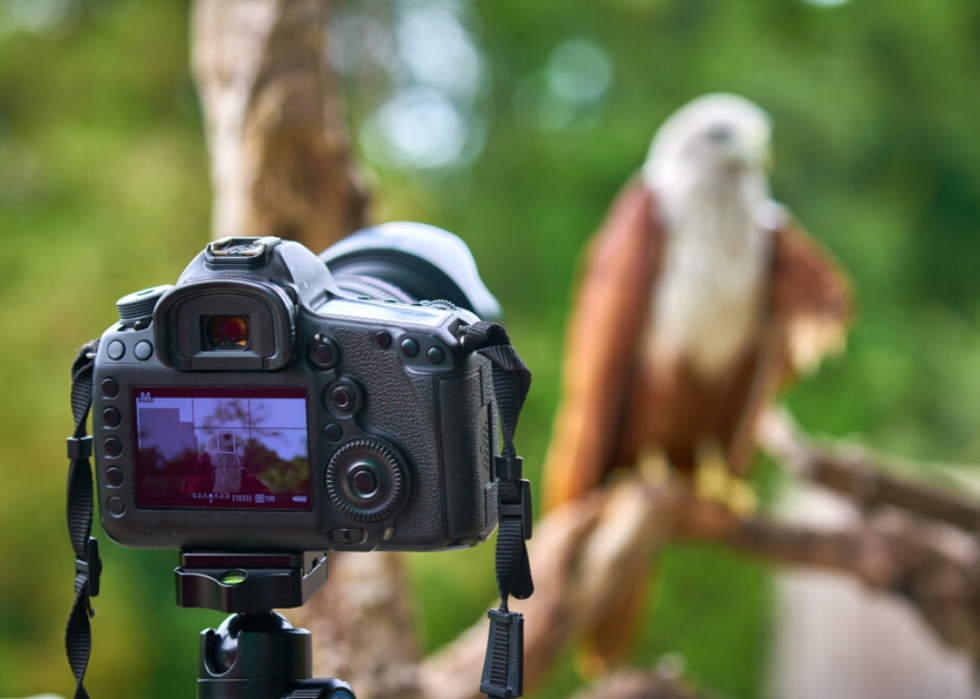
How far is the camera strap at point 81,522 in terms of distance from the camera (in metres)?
0.60

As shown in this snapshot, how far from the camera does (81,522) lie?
23.7 inches

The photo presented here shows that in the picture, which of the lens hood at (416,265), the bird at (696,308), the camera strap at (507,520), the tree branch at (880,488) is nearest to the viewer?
the camera strap at (507,520)

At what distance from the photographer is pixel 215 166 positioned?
1291mm

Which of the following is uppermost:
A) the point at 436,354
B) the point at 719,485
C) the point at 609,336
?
the point at 436,354

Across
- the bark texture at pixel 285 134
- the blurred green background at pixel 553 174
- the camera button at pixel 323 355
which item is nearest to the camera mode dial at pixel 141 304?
the camera button at pixel 323 355

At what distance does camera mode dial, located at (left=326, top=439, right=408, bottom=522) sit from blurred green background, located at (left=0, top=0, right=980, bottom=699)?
9.01 ft

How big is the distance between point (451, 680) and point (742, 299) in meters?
1.12

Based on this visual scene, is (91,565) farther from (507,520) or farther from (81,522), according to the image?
(507,520)

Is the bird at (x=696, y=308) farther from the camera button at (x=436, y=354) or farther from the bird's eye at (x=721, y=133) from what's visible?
the camera button at (x=436, y=354)

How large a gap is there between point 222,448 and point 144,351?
84mm

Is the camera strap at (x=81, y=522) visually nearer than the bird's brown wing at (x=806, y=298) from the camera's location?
Yes

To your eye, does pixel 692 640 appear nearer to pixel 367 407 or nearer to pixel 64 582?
pixel 64 582

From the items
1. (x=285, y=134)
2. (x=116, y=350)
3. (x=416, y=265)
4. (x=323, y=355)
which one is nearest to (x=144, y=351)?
(x=116, y=350)

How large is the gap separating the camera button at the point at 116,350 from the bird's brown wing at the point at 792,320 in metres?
1.67
